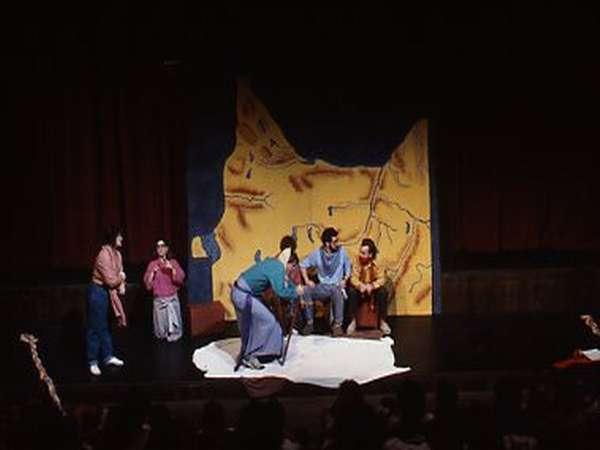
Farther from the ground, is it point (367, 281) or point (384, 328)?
point (367, 281)

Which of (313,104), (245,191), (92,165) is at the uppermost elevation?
(313,104)

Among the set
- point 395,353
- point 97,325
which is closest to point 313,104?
point 395,353

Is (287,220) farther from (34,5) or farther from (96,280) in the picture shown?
(34,5)

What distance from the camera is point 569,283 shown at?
1148cm

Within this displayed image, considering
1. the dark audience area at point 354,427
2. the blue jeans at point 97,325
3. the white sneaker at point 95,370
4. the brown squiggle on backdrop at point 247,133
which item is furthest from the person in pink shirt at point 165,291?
the dark audience area at point 354,427

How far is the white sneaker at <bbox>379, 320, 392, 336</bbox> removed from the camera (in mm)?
10516

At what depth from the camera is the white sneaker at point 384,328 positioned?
10516mm

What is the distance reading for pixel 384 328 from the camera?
10.6 metres

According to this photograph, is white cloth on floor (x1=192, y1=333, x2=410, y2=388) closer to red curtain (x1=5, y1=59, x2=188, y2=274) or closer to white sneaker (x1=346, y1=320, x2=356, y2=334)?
white sneaker (x1=346, y1=320, x2=356, y2=334)

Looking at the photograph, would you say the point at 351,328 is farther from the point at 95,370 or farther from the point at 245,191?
the point at 95,370

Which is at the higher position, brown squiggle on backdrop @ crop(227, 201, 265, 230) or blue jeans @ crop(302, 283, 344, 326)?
brown squiggle on backdrop @ crop(227, 201, 265, 230)

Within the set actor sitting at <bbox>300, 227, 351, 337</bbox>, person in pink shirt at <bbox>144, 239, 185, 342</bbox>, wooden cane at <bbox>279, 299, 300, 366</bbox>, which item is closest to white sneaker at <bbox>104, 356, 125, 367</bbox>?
person in pink shirt at <bbox>144, 239, 185, 342</bbox>

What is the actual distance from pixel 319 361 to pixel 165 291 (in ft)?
6.00

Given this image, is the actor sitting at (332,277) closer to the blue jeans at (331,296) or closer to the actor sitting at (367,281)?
the blue jeans at (331,296)
